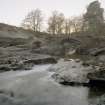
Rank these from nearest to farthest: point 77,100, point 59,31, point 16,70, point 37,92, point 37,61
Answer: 1. point 77,100
2. point 37,92
3. point 16,70
4. point 37,61
5. point 59,31

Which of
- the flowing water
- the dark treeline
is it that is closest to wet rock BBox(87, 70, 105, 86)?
the flowing water

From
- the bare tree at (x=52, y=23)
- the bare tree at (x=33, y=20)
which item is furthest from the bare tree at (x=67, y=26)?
the bare tree at (x=33, y=20)

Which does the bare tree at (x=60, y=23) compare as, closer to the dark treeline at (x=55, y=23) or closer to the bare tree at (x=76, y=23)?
the dark treeline at (x=55, y=23)

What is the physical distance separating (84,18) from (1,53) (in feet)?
127

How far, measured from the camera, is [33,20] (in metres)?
67.8

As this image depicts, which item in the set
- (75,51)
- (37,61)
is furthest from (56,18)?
(37,61)

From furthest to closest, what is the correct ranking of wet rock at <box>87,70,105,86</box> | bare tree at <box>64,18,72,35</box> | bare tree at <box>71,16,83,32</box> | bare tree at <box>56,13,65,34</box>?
bare tree at <box>64,18,72,35</box>
bare tree at <box>56,13,65,34</box>
bare tree at <box>71,16,83,32</box>
wet rock at <box>87,70,105,86</box>

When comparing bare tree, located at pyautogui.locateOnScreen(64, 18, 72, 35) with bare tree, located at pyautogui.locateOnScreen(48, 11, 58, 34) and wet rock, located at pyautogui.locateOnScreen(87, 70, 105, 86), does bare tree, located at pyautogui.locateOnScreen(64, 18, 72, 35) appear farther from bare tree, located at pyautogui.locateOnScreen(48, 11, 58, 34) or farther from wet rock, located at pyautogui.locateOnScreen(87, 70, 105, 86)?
wet rock, located at pyautogui.locateOnScreen(87, 70, 105, 86)

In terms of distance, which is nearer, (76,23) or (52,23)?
(52,23)

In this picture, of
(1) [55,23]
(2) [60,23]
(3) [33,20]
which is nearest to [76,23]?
(2) [60,23]

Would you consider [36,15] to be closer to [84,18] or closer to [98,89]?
[84,18]

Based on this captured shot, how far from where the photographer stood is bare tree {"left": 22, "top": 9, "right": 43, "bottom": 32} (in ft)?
221

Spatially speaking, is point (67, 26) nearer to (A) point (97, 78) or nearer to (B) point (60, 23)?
(B) point (60, 23)

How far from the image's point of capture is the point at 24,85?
1073 centimetres
